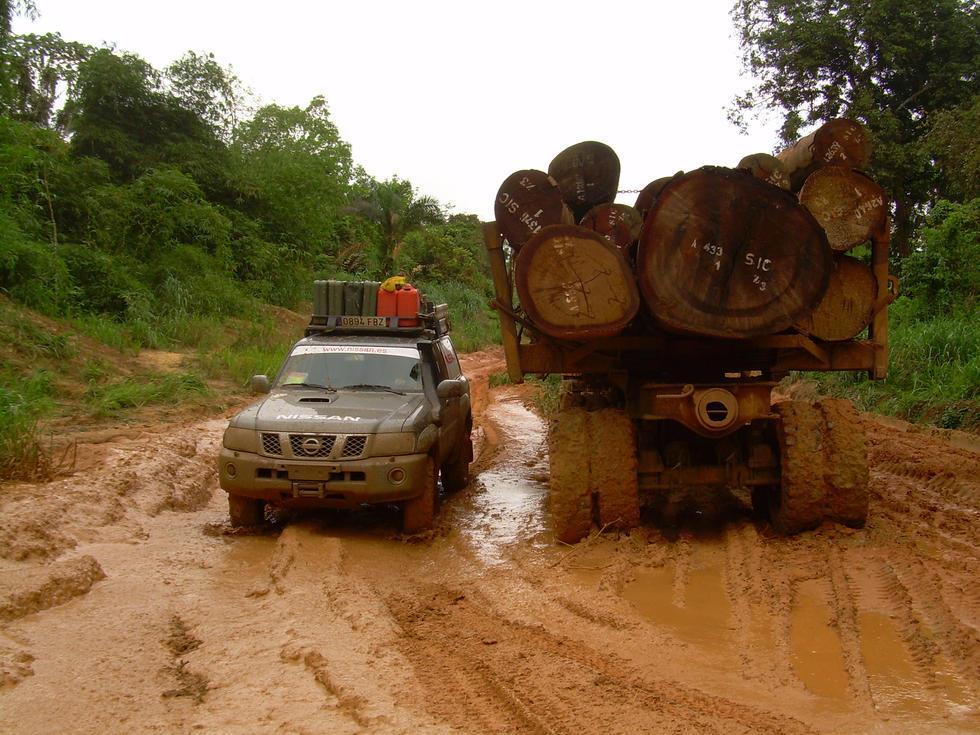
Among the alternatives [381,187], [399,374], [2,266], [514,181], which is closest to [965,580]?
[514,181]

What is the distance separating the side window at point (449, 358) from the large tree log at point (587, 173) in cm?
242

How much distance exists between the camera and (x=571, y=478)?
20.1 ft

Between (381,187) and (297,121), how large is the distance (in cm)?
791

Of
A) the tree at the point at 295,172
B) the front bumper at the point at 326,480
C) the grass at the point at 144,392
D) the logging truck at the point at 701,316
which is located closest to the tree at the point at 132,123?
the tree at the point at 295,172

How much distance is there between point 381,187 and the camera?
3769 centimetres

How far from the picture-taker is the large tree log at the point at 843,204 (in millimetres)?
5973

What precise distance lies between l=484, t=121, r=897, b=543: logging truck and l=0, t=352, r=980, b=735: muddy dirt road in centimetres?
42

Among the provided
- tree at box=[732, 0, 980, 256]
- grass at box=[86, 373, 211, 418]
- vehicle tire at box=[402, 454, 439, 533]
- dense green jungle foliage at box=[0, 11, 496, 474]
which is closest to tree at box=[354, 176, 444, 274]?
dense green jungle foliage at box=[0, 11, 496, 474]

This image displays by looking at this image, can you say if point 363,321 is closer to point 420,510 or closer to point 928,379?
point 420,510

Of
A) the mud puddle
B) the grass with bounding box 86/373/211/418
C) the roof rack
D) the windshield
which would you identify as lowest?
the mud puddle

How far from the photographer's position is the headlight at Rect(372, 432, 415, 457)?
6543 millimetres

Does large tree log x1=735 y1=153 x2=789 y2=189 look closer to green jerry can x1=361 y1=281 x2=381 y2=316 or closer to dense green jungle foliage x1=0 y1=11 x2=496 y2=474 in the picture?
green jerry can x1=361 y1=281 x2=381 y2=316

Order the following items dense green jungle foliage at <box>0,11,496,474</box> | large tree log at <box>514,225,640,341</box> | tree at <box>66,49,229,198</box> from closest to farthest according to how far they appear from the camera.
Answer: large tree log at <box>514,225,640,341</box> < dense green jungle foliage at <box>0,11,496,474</box> < tree at <box>66,49,229,198</box>

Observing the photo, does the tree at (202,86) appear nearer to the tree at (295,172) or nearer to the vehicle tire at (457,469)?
the tree at (295,172)
